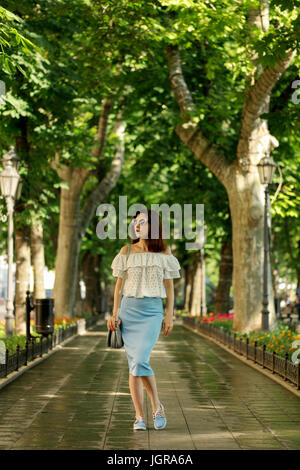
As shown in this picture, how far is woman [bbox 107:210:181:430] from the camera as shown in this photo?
8938mm

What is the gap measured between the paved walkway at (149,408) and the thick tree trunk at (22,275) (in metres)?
4.32

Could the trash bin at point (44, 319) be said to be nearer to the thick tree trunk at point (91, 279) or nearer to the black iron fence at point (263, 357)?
the black iron fence at point (263, 357)

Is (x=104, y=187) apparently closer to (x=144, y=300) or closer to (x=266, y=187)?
(x=266, y=187)

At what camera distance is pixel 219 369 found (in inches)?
666

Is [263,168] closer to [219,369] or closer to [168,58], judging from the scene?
[168,58]

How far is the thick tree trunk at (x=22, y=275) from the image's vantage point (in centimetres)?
2280

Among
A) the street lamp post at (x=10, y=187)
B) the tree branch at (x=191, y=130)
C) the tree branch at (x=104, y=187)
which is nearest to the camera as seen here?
the street lamp post at (x=10, y=187)

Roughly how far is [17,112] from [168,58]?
243 inches

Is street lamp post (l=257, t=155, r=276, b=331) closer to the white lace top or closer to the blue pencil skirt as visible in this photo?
the white lace top

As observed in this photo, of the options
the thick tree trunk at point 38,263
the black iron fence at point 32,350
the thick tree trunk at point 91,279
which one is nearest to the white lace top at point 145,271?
the black iron fence at point 32,350

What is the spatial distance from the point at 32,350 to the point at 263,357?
Result: 4504 mm

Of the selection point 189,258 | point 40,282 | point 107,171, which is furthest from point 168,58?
point 189,258

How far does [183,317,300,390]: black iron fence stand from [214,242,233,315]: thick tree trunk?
739 cm

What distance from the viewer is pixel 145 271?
907 cm
